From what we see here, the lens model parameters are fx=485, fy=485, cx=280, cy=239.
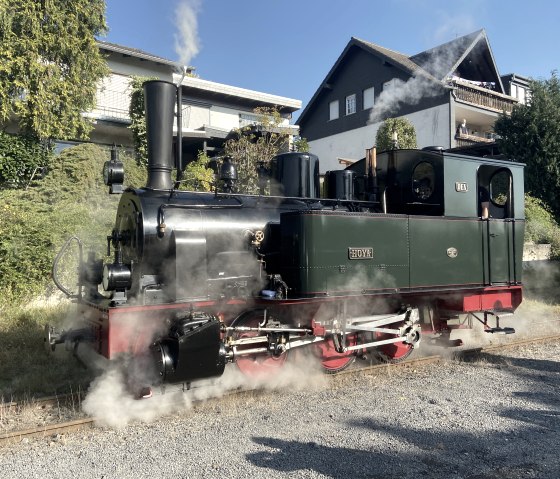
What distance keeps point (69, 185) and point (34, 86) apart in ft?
10.8

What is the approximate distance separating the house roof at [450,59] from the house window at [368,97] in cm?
168

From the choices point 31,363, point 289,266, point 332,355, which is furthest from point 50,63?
point 332,355

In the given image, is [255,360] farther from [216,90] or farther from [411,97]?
[411,97]

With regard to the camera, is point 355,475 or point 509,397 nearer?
point 355,475

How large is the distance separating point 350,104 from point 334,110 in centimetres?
111

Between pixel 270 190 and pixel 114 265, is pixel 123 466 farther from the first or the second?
pixel 270 190

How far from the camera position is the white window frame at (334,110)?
84.4 feet

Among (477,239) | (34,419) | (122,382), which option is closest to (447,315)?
(477,239)

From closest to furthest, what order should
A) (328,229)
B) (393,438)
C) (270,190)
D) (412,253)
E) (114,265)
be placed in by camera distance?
1. (393,438)
2. (114,265)
3. (328,229)
4. (412,253)
5. (270,190)

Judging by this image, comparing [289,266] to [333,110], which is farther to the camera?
[333,110]

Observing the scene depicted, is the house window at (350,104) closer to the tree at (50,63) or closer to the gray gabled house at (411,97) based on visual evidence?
the gray gabled house at (411,97)

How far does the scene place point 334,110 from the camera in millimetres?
26000

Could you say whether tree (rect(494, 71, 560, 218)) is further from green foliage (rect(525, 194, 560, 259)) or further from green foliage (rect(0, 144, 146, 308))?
green foliage (rect(0, 144, 146, 308))

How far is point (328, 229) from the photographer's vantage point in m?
4.96
